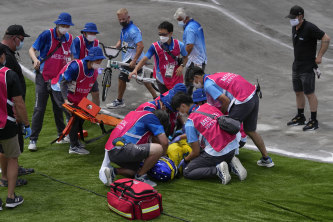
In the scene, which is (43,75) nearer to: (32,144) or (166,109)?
(32,144)

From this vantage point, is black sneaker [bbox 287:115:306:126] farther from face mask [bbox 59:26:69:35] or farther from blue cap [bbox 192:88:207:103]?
face mask [bbox 59:26:69:35]

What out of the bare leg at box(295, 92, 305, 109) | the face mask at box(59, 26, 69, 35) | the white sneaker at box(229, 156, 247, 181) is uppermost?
the face mask at box(59, 26, 69, 35)

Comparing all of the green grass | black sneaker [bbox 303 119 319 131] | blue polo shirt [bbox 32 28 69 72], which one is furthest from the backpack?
black sneaker [bbox 303 119 319 131]

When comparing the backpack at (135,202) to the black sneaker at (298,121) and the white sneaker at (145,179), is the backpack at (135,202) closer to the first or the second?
the white sneaker at (145,179)

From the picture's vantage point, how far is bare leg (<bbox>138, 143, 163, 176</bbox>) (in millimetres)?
7008

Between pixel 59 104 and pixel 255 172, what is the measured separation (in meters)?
3.62

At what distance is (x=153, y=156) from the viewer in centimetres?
702

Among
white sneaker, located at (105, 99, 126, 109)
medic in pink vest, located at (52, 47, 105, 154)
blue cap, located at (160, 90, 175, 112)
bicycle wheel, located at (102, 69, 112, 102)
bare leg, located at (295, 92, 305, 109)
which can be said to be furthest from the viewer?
white sneaker, located at (105, 99, 126, 109)

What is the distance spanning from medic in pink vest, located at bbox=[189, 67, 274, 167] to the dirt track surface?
1.24 m

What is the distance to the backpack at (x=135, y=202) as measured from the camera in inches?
237

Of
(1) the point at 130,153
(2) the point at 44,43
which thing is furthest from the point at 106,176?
(2) the point at 44,43

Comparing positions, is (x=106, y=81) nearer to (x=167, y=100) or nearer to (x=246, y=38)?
(x=167, y=100)

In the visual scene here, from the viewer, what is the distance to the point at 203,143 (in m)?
7.45

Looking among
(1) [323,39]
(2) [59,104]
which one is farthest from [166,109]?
(1) [323,39]
